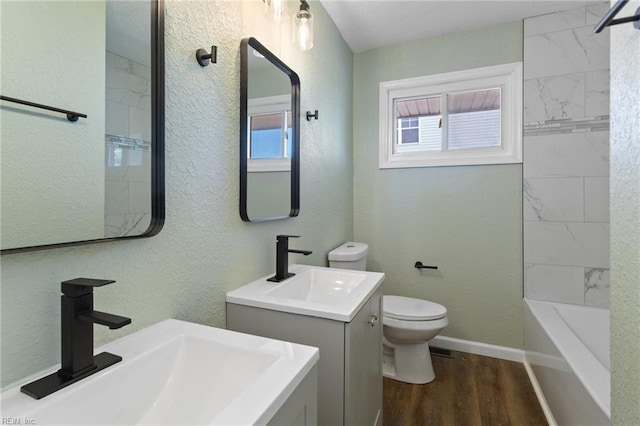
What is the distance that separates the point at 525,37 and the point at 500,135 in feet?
2.30

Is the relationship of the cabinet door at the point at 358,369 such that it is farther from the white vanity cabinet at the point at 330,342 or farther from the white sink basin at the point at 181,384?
the white sink basin at the point at 181,384

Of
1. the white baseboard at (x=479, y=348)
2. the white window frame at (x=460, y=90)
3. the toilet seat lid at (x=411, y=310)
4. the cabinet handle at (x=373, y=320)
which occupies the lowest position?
the white baseboard at (x=479, y=348)

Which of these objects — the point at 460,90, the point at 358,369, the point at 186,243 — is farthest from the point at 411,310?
the point at 460,90

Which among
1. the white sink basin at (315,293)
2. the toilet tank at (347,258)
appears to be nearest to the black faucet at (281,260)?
the white sink basin at (315,293)

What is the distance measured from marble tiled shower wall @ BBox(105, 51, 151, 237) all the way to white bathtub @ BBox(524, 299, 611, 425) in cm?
164

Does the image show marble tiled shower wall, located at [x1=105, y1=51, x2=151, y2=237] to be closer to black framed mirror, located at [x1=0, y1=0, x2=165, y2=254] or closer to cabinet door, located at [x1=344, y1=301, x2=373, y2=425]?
black framed mirror, located at [x1=0, y1=0, x2=165, y2=254]

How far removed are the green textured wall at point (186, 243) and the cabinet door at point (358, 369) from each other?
48cm

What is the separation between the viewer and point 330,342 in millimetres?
988

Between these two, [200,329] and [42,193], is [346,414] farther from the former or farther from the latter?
[42,193]

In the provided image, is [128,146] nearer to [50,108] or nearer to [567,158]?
[50,108]

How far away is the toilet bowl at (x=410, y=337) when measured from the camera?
1.90 metres

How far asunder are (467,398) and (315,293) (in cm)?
123

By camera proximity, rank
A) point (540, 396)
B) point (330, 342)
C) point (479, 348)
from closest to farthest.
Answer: point (330, 342) < point (540, 396) < point (479, 348)

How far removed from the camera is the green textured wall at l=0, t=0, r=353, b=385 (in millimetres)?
621
